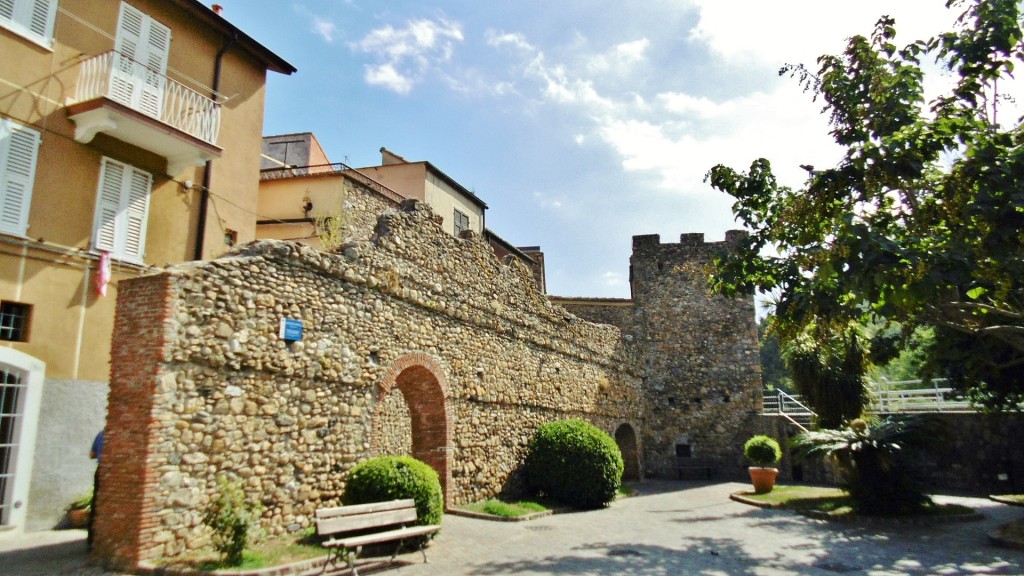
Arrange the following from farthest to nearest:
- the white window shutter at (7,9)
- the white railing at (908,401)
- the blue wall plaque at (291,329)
Result: the white railing at (908,401) < the white window shutter at (7,9) < the blue wall plaque at (291,329)

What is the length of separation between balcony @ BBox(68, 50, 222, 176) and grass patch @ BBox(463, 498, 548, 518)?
896 cm

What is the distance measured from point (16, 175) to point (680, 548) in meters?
12.4

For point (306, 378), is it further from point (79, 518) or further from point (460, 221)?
point (460, 221)

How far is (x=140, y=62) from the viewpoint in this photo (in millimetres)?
12352

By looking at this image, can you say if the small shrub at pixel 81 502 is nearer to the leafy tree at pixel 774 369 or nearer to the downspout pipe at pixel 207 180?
the downspout pipe at pixel 207 180

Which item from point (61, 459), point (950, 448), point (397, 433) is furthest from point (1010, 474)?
point (61, 459)

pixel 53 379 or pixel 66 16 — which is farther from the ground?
pixel 66 16

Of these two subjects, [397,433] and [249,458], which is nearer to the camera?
[249,458]

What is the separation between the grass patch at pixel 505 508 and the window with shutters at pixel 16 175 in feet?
30.2

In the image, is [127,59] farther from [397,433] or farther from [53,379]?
[397,433]

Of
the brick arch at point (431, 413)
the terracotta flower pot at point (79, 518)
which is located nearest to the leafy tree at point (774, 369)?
the brick arch at point (431, 413)

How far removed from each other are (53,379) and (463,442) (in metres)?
7.21

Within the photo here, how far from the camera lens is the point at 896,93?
431 inches

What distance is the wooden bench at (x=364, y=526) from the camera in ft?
25.3
